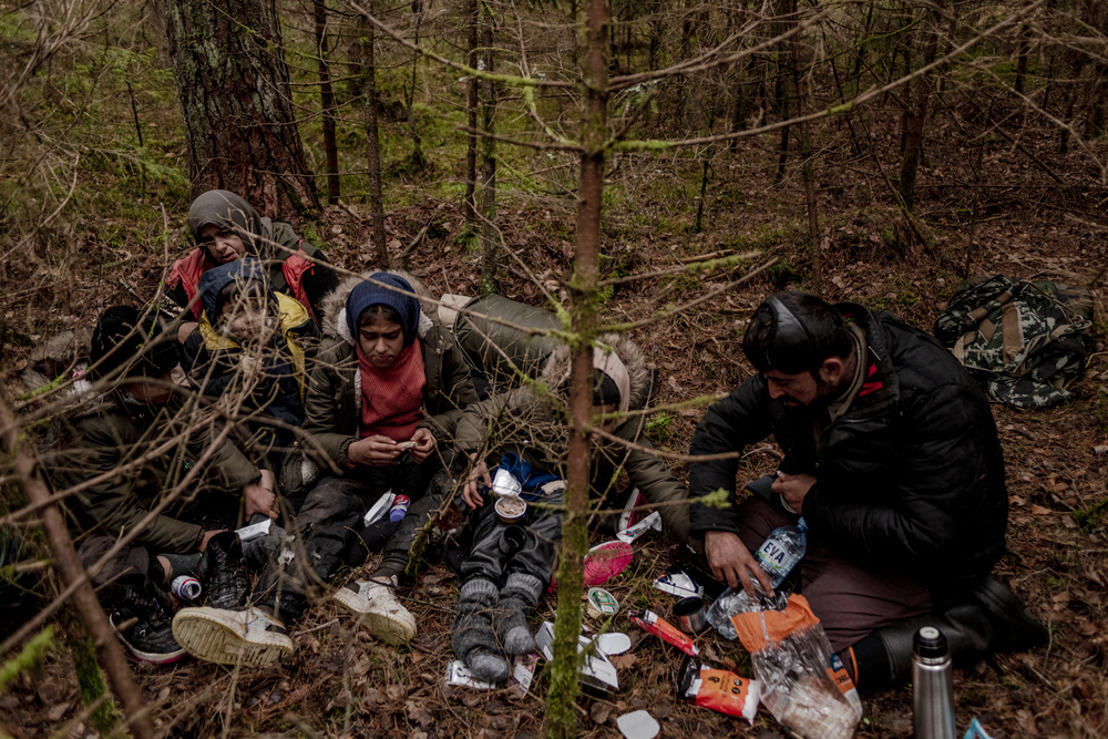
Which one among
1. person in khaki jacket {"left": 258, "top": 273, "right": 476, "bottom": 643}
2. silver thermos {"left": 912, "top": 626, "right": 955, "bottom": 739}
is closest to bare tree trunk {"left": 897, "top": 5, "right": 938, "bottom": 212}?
silver thermos {"left": 912, "top": 626, "right": 955, "bottom": 739}

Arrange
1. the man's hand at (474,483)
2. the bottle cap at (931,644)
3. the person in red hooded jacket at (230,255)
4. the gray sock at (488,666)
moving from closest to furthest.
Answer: the bottle cap at (931,644), the gray sock at (488,666), the man's hand at (474,483), the person in red hooded jacket at (230,255)

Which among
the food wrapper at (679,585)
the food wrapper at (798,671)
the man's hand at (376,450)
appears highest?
the man's hand at (376,450)

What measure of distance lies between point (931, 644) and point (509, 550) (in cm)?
217

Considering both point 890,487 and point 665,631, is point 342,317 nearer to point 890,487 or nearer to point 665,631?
point 665,631

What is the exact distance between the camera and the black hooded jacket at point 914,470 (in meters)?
3.02

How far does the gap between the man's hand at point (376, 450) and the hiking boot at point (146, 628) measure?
1334 millimetres

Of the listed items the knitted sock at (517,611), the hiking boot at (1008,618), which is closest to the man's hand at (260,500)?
the knitted sock at (517,611)

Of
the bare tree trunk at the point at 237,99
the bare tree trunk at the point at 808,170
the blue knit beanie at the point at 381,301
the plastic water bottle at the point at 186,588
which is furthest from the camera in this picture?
the bare tree trunk at the point at 237,99

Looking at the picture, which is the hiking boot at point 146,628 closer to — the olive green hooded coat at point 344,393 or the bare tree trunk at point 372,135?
the olive green hooded coat at point 344,393

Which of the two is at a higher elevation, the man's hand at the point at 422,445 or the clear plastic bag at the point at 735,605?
the man's hand at the point at 422,445

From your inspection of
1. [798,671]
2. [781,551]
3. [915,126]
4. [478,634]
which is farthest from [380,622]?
[915,126]

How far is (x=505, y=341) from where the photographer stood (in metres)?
4.98

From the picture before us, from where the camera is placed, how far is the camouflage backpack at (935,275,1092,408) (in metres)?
4.90

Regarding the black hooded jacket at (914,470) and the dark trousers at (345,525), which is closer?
the black hooded jacket at (914,470)
